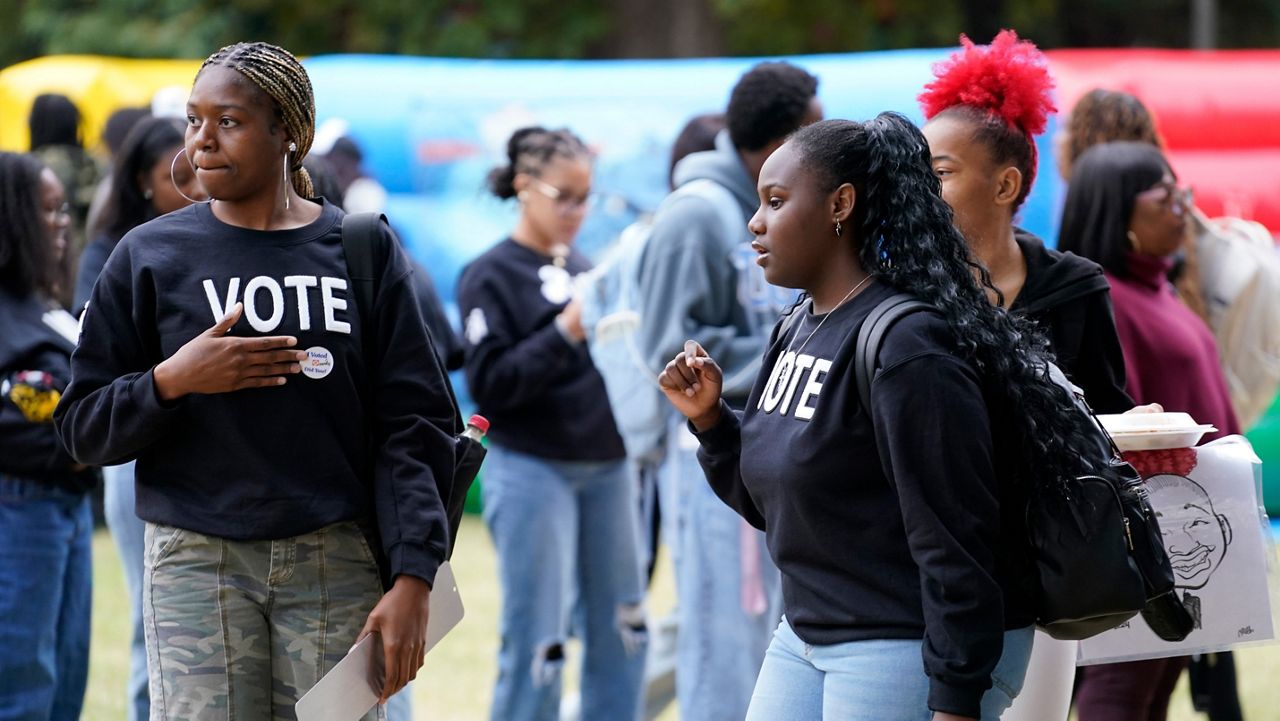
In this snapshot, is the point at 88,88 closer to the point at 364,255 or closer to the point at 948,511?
the point at 364,255

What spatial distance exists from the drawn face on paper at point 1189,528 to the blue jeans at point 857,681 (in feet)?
1.90

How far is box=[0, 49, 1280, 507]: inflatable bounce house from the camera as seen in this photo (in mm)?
9258

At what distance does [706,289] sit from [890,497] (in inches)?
83.9

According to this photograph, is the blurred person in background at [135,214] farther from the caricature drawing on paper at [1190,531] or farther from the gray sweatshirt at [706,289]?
the caricature drawing on paper at [1190,531]

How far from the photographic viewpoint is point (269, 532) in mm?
2846

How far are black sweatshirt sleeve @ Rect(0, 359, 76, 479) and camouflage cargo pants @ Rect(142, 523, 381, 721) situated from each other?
1.44 metres

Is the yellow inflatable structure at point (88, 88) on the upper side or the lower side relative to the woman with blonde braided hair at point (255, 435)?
lower

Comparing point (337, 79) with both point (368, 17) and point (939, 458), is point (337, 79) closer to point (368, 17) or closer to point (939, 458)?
point (368, 17)

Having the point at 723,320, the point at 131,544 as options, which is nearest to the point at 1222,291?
the point at 723,320

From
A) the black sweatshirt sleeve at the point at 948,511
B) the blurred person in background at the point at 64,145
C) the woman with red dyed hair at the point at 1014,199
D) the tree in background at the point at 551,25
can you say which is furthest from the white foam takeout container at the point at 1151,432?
the tree in background at the point at 551,25

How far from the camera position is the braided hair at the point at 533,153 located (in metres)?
5.51

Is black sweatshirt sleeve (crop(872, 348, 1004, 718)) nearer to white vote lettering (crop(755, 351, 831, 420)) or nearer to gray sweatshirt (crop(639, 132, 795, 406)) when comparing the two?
white vote lettering (crop(755, 351, 831, 420))

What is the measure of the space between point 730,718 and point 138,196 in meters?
2.38

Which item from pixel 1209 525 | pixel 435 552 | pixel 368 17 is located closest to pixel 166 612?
pixel 435 552
